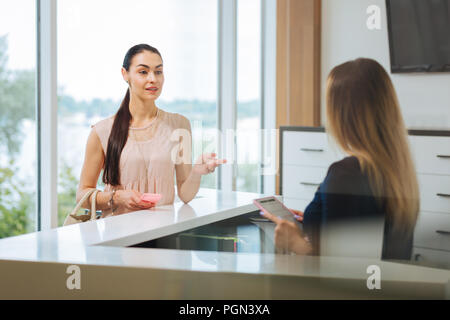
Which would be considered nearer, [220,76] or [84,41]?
[220,76]

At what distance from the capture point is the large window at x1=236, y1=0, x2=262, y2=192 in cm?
120

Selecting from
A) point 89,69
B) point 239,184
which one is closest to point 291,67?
point 239,184

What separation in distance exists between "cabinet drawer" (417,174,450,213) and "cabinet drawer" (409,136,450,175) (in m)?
0.01

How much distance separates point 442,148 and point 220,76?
583 millimetres

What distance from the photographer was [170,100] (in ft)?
4.53

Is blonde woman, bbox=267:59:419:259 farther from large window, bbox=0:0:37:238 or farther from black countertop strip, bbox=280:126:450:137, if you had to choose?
large window, bbox=0:0:37:238

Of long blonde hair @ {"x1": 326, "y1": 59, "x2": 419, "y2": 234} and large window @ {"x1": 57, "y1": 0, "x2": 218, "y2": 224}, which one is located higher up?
large window @ {"x1": 57, "y1": 0, "x2": 218, "y2": 224}

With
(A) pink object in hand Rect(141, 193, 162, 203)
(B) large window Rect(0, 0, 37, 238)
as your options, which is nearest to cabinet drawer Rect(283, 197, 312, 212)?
(A) pink object in hand Rect(141, 193, 162, 203)

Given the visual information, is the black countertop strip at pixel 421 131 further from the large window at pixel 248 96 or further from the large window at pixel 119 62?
the large window at pixel 119 62

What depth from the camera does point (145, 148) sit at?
140cm

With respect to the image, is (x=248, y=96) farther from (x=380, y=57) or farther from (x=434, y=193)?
(x=434, y=193)

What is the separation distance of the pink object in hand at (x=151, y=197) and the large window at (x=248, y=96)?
22 centimetres

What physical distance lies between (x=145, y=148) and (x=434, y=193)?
730 millimetres
